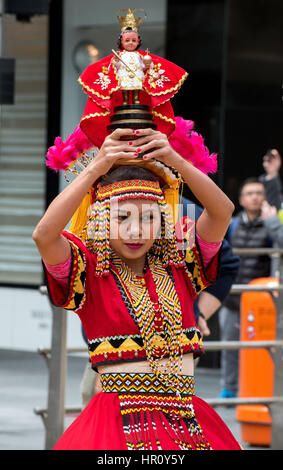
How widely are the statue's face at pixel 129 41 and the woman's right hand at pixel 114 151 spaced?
1.19 feet

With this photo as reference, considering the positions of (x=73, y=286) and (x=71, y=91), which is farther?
(x=71, y=91)

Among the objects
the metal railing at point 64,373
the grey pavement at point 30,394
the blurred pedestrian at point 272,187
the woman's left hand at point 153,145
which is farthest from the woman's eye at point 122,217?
the blurred pedestrian at point 272,187

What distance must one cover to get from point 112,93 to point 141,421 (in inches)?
42.5

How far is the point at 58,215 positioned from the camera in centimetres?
311

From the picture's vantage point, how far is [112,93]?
321 cm

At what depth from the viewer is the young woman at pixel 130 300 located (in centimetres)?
A: 312

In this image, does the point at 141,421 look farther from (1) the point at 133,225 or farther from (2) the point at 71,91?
(2) the point at 71,91

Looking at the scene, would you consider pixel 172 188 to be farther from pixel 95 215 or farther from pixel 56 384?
pixel 56 384

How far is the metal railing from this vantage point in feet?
19.6

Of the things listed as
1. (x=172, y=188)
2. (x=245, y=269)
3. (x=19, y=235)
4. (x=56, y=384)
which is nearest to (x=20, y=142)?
(x=19, y=235)

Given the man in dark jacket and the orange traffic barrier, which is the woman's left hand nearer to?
the orange traffic barrier

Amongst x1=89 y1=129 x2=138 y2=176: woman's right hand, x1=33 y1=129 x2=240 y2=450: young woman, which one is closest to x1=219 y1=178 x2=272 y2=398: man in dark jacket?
x1=33 y1=129 x2=240 y2=450: young woman

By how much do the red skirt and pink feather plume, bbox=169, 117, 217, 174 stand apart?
2.56ft

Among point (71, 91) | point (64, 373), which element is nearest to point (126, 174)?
point (64, 373)
